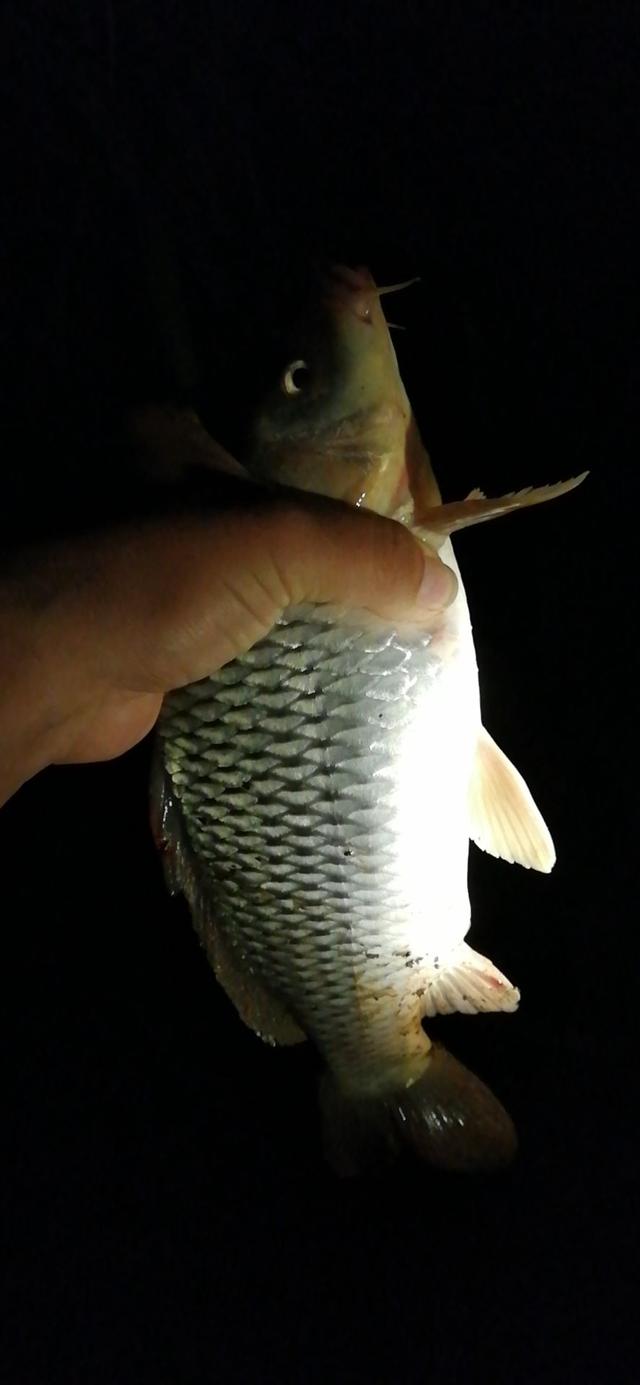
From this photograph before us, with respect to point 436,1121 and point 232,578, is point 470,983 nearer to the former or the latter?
point 436,1121

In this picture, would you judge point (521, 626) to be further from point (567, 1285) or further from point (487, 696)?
point (567, 1285)

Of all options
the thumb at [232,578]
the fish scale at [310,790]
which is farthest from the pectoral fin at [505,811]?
the thumb at [232,578]

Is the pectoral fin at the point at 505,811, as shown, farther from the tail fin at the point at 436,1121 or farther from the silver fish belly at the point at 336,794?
the tail fin at the point at 436,1121

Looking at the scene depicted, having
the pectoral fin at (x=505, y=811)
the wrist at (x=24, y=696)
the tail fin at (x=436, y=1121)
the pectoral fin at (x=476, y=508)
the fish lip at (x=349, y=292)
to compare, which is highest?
the fish lip at (x=349, y=292)

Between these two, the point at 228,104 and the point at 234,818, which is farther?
the point at 228,104

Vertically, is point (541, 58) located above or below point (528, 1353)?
above

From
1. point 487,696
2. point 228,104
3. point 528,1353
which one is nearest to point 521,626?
point 487,696

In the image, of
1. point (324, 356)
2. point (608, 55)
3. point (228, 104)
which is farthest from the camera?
point (228, 104)

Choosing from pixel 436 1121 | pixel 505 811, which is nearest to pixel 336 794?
pixel 505 811
